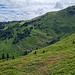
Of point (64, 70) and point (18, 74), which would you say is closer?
point (64, 70)

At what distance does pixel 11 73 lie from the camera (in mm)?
82625

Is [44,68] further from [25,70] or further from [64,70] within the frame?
[64,70]

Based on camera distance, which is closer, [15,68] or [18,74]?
[18,74]

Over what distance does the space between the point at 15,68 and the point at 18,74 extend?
935cm

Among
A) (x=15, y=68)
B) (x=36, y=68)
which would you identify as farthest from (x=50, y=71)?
(x=15, y=68)

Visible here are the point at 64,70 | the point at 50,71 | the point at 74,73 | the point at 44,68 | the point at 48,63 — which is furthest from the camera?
the point at 48,63

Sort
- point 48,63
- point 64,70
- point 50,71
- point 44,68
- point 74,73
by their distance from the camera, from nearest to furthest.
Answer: point 74,73 < point 64,70 < point 50,71 < point 44,68 < point 48,63

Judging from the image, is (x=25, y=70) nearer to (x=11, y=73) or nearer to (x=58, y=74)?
(x=11, y=73)

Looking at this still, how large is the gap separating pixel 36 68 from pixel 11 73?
11.7 metres

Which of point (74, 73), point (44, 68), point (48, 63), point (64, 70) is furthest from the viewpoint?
point (48, 63)

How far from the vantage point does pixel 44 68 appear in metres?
86.4

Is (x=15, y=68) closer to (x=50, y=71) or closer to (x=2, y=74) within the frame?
(x=2, y=74)

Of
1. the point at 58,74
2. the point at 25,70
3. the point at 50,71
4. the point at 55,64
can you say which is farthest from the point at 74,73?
the point at 25,70

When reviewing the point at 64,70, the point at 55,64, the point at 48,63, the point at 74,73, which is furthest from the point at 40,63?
the point at 74,73
